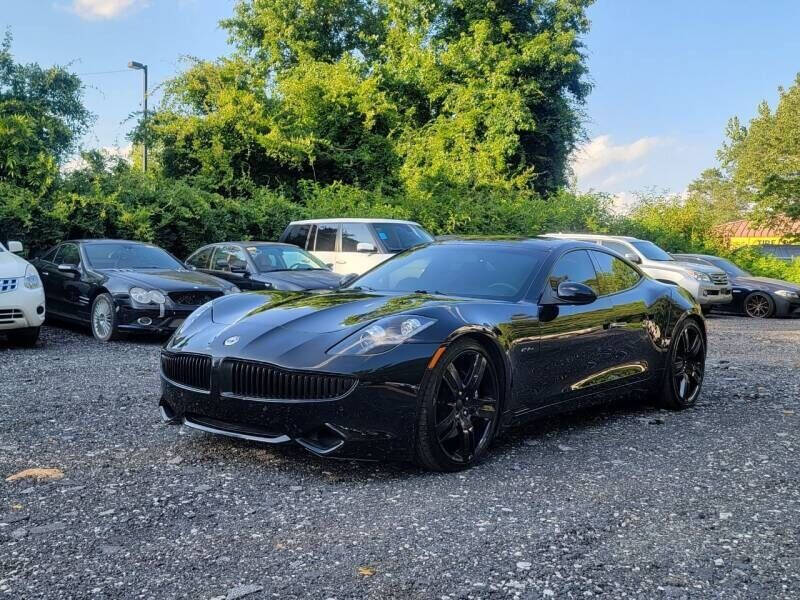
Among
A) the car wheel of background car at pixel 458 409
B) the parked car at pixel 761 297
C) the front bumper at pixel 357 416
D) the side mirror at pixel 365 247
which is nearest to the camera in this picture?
the front bumper at pixel 357 416

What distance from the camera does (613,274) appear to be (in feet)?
19.8

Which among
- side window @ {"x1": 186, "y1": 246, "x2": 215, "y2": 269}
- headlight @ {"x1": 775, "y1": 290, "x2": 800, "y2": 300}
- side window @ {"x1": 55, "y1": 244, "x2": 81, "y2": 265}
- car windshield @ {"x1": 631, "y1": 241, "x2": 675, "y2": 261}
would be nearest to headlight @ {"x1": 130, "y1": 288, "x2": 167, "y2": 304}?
side window @ {"x1": 55, "y1": 244, "x2": 81, "y2": 265}

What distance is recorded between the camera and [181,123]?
24594 mm

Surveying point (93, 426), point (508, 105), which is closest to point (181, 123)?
point (508, 105)

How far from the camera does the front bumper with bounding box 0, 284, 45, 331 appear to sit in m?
8.77

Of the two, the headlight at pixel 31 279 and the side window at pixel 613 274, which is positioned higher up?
the side window at pixel 613 274

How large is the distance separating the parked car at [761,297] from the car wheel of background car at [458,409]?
1498 centimetres

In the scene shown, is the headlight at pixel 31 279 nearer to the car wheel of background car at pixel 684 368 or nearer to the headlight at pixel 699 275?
the car wheel of background car at pixel 684 368

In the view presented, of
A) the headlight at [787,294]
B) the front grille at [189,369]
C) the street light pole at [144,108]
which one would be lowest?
the headlight at [787,294]

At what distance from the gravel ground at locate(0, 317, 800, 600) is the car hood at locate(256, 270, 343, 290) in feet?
17.9

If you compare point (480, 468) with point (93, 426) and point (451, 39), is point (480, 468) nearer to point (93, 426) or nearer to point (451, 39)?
point (93, 426)

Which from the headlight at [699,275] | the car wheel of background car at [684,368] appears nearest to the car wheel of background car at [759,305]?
the headlight at [699,275]

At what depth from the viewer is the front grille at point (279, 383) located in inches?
161

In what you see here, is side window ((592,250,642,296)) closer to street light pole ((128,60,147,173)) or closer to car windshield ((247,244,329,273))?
car windshield ((247,244,329,273))
